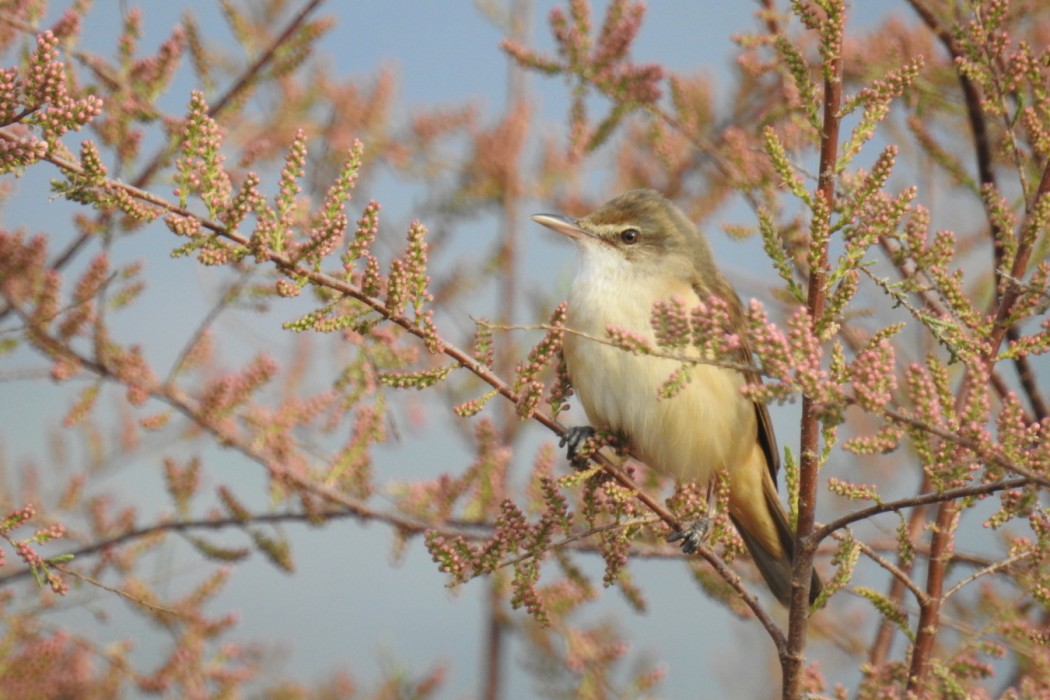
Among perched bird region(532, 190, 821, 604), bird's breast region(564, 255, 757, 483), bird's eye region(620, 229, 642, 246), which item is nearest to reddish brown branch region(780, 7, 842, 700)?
perched bird region(532, 190, 821, 604)

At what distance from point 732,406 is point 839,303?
1.58m

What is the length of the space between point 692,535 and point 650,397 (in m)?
0.55

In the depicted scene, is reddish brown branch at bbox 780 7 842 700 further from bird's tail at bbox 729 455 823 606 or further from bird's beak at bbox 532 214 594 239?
bird's beak at bbox 532 214 594 239

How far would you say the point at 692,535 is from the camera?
2943mm

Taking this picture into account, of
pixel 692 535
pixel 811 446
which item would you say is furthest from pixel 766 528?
pixel 811 446

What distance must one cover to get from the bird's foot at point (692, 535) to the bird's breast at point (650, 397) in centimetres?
42

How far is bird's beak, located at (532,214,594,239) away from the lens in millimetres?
3854

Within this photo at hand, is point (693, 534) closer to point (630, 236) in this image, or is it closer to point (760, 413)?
point (760, 413)

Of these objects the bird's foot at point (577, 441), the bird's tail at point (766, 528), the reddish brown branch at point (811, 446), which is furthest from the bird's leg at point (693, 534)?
the bird's tail at point (766, 528)

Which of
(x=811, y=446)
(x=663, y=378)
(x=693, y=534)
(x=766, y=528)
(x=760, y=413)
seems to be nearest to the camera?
(x=811, y=446)

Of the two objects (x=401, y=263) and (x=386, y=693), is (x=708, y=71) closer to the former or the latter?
(x=386, y=693)

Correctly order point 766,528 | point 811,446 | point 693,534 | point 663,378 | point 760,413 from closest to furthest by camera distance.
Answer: point 811,446 → point 693,534 → point 663,378 → point 760,413 → point 766,528

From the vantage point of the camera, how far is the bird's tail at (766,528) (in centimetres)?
379

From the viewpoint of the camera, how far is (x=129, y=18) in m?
3.47
